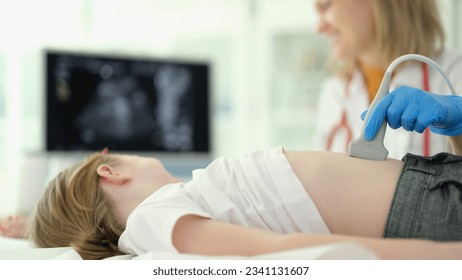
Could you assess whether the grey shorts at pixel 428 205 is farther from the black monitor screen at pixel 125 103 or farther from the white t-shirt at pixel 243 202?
the black monitor screen at pixel 125 103

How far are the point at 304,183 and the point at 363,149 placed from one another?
0.53 ft

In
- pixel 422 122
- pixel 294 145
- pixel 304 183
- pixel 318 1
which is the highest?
pixel 318 1

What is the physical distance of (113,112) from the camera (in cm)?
308

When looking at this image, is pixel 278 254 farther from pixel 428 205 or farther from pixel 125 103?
pixel 125 103

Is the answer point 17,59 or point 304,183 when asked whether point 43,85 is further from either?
point 304,183

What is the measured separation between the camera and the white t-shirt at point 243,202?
114 cm

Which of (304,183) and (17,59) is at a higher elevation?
(17,59)

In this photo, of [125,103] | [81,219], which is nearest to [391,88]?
[81,219]

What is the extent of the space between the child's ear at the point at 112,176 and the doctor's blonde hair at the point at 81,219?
0.02 metres

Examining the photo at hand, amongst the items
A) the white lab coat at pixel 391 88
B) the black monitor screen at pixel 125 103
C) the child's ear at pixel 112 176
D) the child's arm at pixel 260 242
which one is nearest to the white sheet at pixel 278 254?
the child's arm at pixel 260 242

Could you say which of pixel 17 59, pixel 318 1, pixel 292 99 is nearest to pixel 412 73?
pixel 318 1

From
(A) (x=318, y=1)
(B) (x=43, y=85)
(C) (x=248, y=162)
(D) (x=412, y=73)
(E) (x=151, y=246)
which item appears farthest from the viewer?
(B) (x=43, y=85)

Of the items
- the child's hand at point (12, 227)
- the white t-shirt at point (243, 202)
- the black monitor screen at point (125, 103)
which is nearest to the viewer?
the white t-shirt at point (243, 202)

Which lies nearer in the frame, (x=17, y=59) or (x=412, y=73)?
(x=412, y=73)
